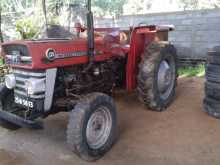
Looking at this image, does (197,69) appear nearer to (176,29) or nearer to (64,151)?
(176,29)

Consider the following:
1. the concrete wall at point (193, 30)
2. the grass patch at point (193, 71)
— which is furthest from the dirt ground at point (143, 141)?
the concrete wall at point (193, 30)

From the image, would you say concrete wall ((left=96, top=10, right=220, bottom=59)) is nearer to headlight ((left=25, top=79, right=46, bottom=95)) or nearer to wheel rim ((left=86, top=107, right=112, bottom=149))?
wheel rim ((left=86, top=107, right=112, bottom=149))

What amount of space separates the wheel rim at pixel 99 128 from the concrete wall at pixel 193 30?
4389 mm

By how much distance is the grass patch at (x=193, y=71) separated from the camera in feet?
21.1

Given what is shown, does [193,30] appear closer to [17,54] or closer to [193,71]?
[193,71]

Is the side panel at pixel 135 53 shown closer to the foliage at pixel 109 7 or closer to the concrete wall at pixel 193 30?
the concrete wall at pixel 193 30

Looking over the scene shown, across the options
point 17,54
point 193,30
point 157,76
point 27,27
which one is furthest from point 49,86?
point 27,27

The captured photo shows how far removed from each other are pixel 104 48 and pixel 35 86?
118cm

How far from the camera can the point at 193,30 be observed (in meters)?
6.96

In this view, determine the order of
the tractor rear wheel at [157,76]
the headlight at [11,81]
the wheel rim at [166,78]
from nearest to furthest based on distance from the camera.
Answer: the headlight at [11,81] < the tractor rear wheel at [157,76] < the wheel rim at [166,78]

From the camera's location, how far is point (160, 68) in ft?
14.6

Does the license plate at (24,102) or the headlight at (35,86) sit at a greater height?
the headlight at (35,86)

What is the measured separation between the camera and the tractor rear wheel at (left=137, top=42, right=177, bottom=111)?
4105 mm

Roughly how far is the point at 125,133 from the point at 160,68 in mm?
1307
